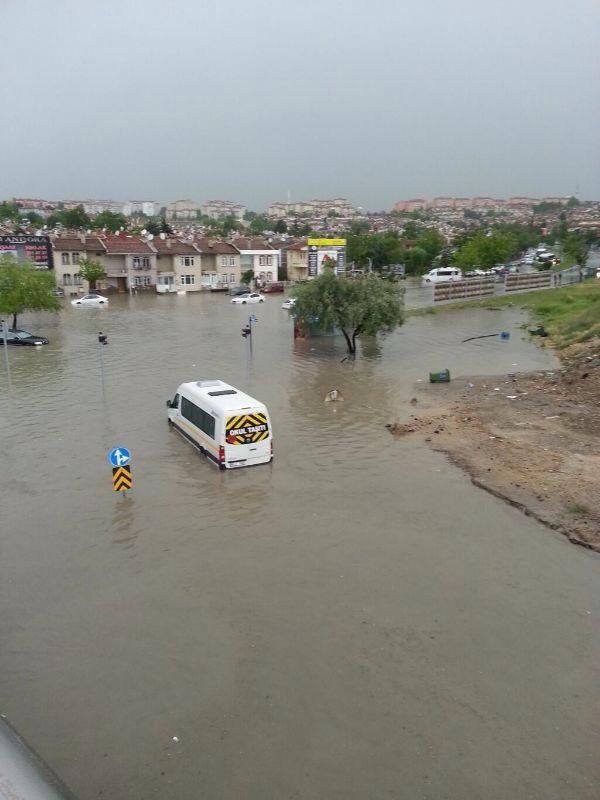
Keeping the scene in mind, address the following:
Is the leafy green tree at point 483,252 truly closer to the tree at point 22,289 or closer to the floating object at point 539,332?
the floating object at point 539,332

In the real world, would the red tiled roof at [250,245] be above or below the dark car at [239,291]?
above

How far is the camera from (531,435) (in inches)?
723

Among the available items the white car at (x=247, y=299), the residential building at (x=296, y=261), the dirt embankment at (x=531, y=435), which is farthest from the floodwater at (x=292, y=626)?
the residential building at (x=296, y=261)

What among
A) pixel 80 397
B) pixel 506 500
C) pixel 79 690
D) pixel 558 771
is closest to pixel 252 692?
pixel 79 690

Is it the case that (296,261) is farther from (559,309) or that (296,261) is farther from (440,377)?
(440,377)

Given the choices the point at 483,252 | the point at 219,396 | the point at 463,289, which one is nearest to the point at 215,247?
the point at 463,289

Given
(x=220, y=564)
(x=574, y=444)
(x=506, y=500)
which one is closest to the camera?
(x=220, y=564)

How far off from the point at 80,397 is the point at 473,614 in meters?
18.2

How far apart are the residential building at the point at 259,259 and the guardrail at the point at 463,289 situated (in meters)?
26.1

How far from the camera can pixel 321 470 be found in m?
16.1

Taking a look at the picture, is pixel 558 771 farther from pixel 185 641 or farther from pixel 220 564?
pixel 220 564

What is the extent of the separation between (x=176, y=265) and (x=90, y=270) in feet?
36.2

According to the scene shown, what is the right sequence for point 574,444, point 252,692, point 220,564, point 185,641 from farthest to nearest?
1. point 574,444
2. point 220,564
3. point 185,641
4. point 252,692

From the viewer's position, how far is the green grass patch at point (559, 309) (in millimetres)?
35312
